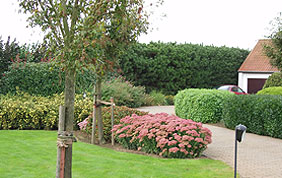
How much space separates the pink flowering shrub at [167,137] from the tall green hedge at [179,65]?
1451cm

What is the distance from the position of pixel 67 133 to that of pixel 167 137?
3.73 meters

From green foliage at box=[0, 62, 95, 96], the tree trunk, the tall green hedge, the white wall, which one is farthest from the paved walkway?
the white wall

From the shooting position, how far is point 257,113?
11148mm

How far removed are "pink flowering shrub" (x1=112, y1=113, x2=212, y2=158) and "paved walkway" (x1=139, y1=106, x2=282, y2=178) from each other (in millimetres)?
617

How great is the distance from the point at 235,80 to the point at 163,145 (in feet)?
76.3

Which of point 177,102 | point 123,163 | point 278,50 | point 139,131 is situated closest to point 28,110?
point 139,131

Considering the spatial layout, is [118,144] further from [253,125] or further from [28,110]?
[253,125]

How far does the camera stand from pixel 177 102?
15719 mm

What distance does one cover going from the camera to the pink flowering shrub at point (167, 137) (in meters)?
7.54

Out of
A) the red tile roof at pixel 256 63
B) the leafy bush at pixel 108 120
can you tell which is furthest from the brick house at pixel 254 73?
the leafy bush at pixel 108 120

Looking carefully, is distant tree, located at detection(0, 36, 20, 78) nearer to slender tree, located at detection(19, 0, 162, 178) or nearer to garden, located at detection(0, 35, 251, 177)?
garden, located at detection(0, 35, 251, 177)

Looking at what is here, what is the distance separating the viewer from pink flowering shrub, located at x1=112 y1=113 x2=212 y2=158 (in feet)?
24.7

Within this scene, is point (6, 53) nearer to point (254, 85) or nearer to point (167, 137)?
point (167, 137)

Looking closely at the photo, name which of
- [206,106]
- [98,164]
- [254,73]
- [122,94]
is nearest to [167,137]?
[98,164]
